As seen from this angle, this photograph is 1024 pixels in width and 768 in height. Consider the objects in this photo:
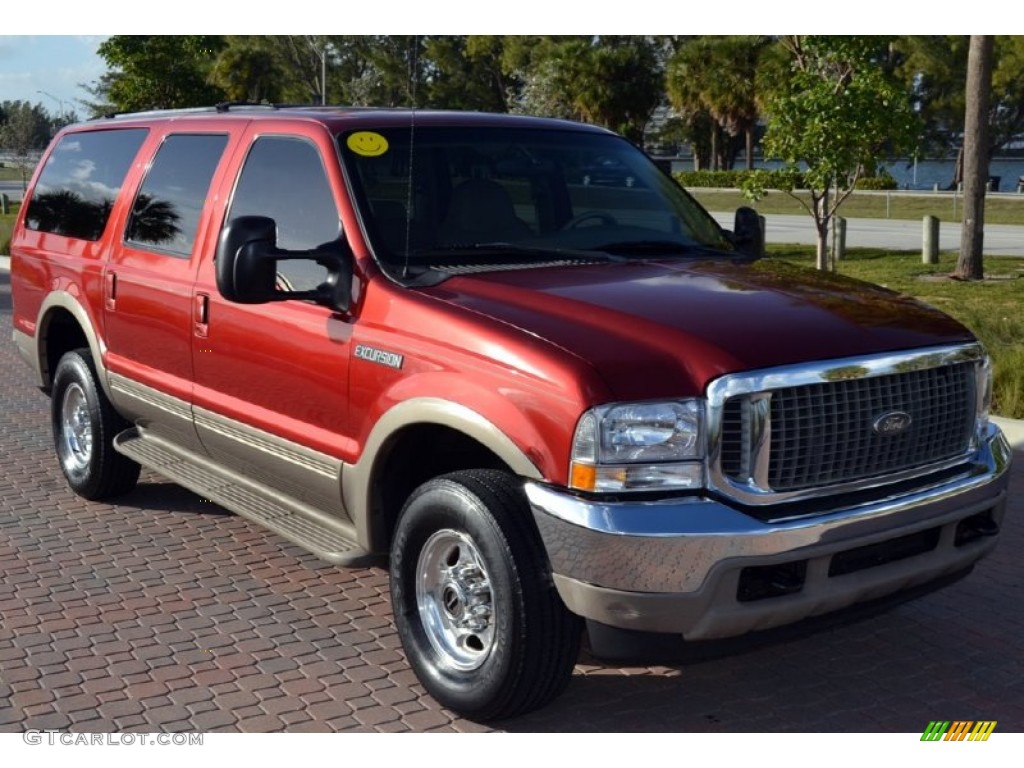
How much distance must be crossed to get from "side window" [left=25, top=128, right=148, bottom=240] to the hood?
2.89 m

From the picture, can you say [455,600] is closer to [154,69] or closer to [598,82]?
[154,69]

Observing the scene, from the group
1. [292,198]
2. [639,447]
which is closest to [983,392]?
[639,447]

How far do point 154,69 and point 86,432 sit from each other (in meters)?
29.6

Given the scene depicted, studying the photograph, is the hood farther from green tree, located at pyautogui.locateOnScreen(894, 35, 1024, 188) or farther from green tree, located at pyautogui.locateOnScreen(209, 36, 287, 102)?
green tree, located at pyautogui.locateOnScreen(209, 36, 287, 102)

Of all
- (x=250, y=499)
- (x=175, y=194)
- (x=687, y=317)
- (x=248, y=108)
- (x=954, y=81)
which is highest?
(x=954, y=81)

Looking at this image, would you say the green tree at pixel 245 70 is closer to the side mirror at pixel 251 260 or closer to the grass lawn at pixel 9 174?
the grass lawn at pixel 9 174

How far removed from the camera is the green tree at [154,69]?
34750mm

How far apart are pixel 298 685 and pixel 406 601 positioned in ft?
1.72

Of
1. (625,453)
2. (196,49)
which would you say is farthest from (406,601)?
(196,49)

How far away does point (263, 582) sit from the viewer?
6.07m

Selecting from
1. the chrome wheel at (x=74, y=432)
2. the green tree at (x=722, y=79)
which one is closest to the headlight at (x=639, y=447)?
the chrome wheel at (x=74, y=432)

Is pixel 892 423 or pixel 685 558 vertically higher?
pixel 892 423

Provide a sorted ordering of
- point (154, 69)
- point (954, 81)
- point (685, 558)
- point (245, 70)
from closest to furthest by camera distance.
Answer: point (685, 558)
point (154, 69)
point (954, 81)
point (245, 70)

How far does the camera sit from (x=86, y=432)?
7.43 m
